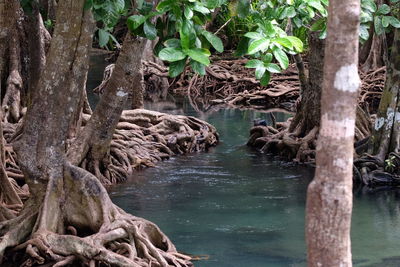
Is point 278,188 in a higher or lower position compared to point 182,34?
lower

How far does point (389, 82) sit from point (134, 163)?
421 centimetres

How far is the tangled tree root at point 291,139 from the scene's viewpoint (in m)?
13.9

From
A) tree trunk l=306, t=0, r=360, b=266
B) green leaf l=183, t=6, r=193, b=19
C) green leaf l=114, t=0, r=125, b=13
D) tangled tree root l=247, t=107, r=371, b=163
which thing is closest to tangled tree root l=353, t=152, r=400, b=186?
tangled tree root l=247, t=107, r=371, b=163

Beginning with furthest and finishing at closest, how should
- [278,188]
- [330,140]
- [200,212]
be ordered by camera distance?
1. [278,188]
2. [200,212]
3. [330,140]

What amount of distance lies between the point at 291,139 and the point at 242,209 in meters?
3.81

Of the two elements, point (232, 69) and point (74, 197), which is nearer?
point (74, 197)

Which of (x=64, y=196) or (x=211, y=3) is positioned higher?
(x=211, y=3)

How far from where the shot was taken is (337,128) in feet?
12.2

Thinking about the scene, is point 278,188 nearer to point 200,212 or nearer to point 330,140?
point 200,212

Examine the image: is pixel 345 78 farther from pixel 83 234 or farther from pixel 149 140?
pixel 149 140

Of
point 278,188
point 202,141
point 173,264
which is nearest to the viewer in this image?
point 173,264

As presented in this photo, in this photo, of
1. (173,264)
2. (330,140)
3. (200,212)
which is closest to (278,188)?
(200,212)

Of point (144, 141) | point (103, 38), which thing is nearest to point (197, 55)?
point (103, 38)

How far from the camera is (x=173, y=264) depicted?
25.9ft
